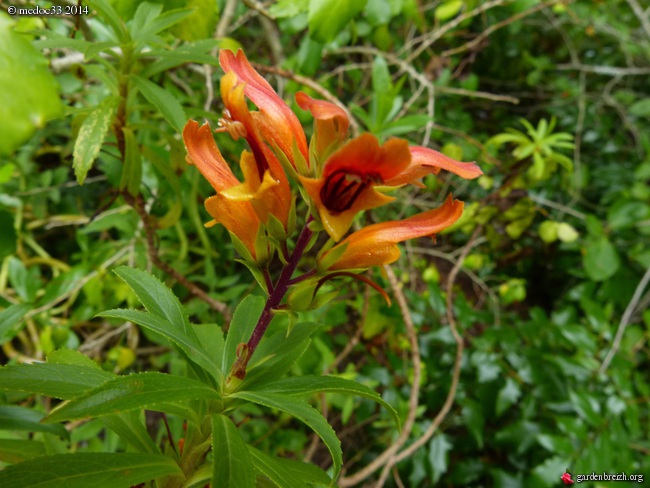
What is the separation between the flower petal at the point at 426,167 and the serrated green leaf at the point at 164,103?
380 mm

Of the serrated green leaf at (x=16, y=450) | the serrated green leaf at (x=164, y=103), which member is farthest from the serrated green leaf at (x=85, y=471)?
the serrated green leaf at (x=164, y=103)

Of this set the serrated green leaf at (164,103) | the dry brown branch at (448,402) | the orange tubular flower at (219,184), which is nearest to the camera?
the orange tubular flower at (219,184)

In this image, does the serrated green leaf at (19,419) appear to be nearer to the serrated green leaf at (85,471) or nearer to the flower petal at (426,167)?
the serrated green leaf at (85,471)

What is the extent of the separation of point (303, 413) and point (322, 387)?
0.13ft

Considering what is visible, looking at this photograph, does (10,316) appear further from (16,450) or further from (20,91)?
(20,91)

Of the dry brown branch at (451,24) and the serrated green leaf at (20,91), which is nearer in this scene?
the serrated green leaf at (20,91)

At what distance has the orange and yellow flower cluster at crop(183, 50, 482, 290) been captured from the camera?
40 centimetres

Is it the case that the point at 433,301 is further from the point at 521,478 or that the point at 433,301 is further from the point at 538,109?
the point at 538,109

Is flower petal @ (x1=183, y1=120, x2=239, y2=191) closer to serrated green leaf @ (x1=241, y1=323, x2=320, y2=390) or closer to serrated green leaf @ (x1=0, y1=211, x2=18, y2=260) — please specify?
serrated green leaf @ (x1=241, y1=323, x2=320, y2=390)

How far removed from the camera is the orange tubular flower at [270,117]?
0.44 m

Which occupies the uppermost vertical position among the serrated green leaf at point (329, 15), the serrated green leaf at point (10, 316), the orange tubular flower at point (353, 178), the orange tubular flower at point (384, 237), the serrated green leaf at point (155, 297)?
the serrated green leaf at point (329, 15)

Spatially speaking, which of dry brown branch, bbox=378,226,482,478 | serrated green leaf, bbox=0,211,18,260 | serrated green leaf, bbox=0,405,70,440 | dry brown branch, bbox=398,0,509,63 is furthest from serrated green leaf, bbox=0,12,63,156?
dry brown branch, bbox=398,0,509,63

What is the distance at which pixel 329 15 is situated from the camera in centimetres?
86

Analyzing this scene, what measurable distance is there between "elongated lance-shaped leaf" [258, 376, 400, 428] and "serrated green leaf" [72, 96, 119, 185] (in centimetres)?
41
